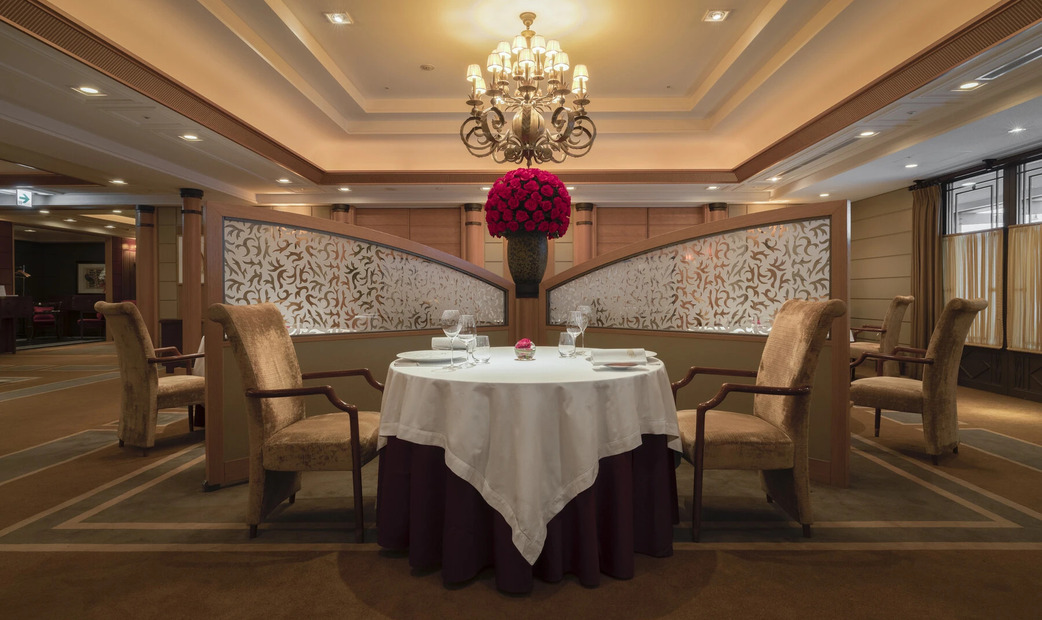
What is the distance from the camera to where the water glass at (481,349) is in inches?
92.7

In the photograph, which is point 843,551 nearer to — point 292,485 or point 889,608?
point 889,608

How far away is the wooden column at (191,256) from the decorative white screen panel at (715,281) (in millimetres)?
6061

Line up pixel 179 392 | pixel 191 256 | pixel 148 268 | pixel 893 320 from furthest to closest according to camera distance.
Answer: pixel 148 268, pixel 191 256, pixel 893 320, pixel 179 392

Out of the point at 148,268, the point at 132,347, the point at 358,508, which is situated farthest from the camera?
the point at 148,268

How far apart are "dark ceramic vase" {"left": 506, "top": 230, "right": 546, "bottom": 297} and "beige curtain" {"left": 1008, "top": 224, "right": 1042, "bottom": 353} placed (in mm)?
5460

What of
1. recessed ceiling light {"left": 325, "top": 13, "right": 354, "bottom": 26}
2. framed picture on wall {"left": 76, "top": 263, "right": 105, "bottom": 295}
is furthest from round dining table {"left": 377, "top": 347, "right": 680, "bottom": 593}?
framed picture on wall {"left": 76, "top": 263, "right": 105, "bottom": 295}

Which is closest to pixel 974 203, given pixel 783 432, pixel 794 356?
pixel 794 356

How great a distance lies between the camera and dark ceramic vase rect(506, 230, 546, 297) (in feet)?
11.7

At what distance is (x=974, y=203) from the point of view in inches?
251

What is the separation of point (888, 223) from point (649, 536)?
Answer: 25.7ft

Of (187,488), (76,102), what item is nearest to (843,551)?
(187,488)

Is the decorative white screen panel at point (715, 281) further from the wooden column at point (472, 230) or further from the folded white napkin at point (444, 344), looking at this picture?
the wooden column at point (472, 230)

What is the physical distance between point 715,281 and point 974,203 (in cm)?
519

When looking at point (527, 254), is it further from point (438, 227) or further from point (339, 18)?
point (438, 227)
